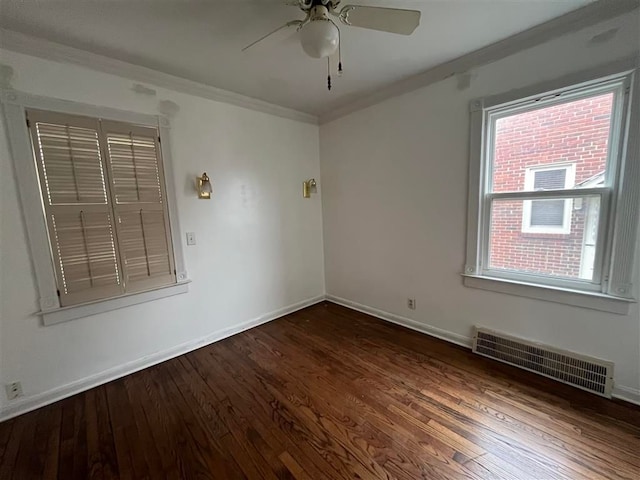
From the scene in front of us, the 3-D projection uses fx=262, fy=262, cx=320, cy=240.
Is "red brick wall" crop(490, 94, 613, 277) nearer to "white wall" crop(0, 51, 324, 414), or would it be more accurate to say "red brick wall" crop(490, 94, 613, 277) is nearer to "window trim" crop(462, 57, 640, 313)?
"window trim" crop(462, 57, 640, 313)

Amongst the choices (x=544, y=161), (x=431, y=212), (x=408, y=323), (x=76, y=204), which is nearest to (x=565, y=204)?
(x=544, y=161)

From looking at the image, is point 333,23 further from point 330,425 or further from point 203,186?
point 330,425

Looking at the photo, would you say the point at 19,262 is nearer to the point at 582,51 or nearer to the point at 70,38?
the point at 70,38

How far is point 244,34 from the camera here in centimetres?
185

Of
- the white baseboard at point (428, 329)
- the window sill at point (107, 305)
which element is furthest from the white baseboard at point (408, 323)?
the window sill at point (107, 305)

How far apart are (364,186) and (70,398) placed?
11.0 ft

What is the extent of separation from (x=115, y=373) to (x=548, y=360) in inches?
142

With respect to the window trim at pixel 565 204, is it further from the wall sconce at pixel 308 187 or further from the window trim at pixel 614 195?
the wall sconce at pixel 308 187

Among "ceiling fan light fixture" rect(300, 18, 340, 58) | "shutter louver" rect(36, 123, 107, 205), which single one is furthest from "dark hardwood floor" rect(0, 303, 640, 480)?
"ceiling fan light fixture" rect(300, 18, 340, 58)

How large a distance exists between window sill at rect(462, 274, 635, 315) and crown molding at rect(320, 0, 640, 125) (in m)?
1.82

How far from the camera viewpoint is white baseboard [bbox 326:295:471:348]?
2.61 m

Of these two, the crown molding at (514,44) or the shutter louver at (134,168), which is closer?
the crown molding at (514,44)

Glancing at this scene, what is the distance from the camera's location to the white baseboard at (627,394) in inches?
69.8

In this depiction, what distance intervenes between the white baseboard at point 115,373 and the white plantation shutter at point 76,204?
675 mm
